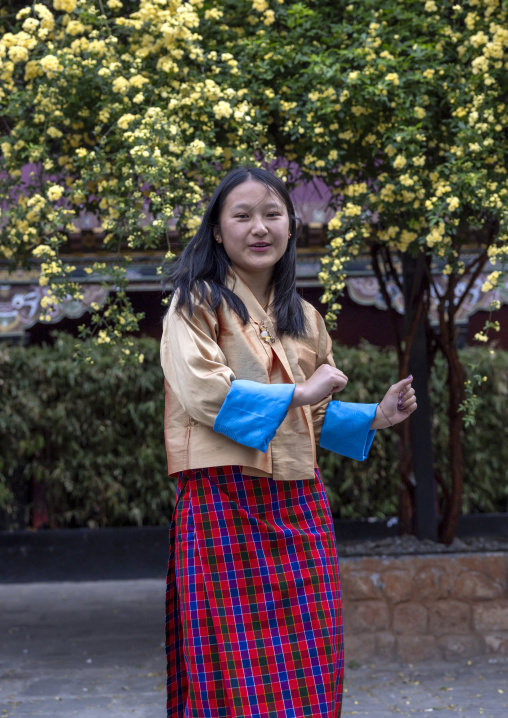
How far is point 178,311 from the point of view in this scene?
1.97 metres

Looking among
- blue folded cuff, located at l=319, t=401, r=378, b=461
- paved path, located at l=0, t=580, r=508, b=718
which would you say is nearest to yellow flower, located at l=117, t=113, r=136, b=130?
blue folded cuff, located at l=319, t=401, r=378, b=461

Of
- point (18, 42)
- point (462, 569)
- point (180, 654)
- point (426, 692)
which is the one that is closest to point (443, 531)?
point (462, 569)

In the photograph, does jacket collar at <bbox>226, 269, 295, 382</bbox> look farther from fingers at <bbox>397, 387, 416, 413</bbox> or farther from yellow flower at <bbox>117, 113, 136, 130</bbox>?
yellow flower at <bbox>117, 113, 136, 130</bbox>

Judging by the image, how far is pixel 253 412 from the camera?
1.83 metres

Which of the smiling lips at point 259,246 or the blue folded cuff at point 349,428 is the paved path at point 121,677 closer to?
the blue folded cuff at point 349,428

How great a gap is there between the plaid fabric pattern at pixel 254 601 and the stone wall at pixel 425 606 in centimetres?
165

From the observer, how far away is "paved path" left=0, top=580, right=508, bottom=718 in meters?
3.20

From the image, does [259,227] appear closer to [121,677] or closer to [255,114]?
[255,114]

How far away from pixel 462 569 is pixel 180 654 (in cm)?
186

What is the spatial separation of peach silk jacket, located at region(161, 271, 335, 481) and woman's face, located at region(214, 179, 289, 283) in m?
0.08

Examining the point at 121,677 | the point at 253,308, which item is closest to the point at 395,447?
the point at 121,677

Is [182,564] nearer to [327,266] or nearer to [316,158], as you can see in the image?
[327,266]

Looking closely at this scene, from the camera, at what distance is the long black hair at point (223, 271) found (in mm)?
2018

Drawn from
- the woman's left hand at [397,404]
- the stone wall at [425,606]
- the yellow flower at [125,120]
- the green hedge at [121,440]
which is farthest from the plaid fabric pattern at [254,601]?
the green hedge at [121,440]
